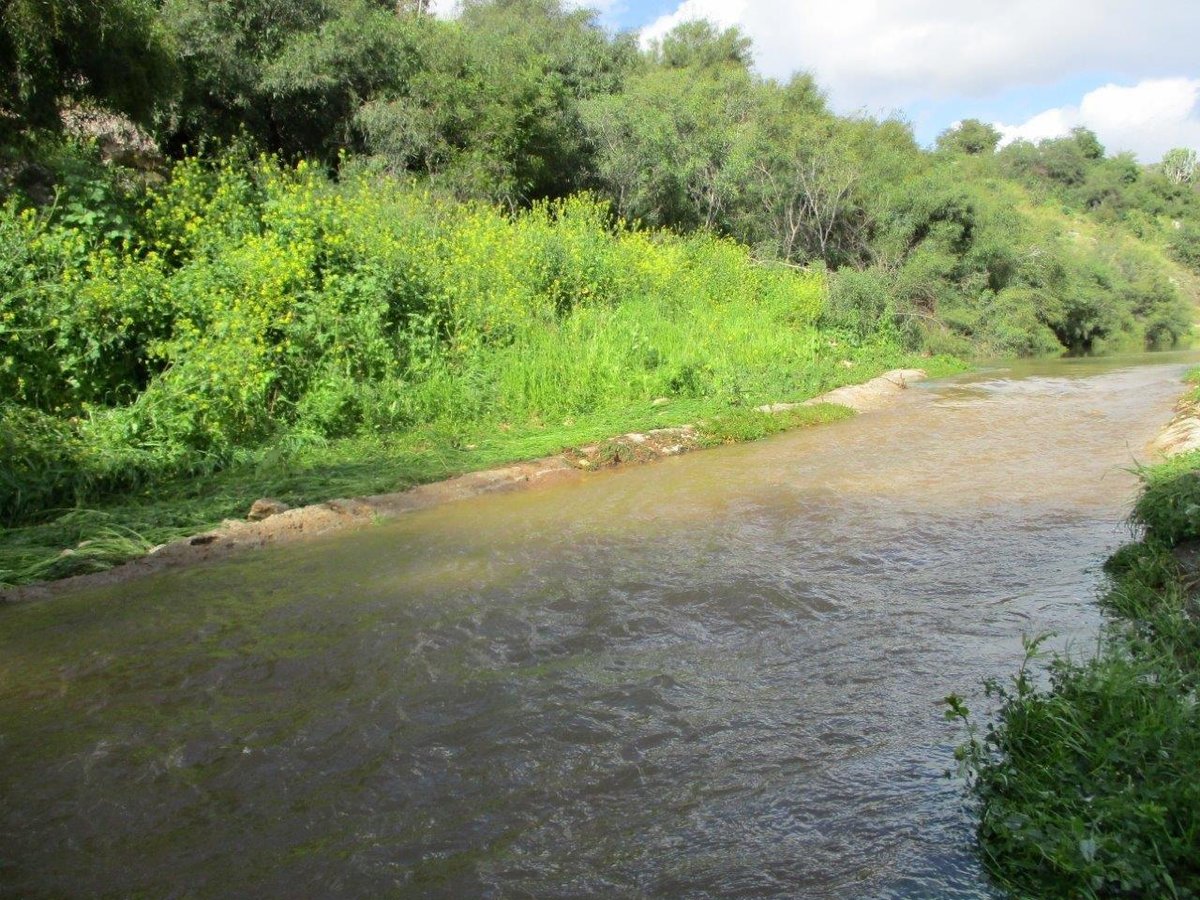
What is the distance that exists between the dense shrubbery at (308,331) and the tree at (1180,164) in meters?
65.4

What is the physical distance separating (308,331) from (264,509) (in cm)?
306

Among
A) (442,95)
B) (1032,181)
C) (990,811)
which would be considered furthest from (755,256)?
(1032,181)

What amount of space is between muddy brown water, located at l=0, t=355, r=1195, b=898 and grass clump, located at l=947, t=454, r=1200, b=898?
22 centimetres

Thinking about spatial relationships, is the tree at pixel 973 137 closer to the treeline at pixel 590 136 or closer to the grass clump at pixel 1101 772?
the treeline at pixel 590 136

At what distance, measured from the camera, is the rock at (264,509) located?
7344 millimetres

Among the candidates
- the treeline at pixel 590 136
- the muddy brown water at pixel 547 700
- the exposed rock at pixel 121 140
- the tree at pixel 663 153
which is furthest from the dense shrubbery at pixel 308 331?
the tree at pixel 663 153

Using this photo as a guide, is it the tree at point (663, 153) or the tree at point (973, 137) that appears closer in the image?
the tree at point (663, 153)

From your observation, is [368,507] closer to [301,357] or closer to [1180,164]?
[301,357]

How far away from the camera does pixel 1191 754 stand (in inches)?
115

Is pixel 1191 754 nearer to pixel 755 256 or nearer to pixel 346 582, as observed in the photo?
pixel 346 582

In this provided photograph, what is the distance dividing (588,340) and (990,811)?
32.5 ft

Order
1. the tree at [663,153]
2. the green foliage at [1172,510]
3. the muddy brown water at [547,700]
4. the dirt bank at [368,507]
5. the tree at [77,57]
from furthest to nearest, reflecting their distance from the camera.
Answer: the tree at [663,153] < the tree at [77,57] < the dirt bank at [368,507] < the green foliage at [1172,510] < the muddy brown water at [547,700]

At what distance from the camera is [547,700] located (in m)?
4.37

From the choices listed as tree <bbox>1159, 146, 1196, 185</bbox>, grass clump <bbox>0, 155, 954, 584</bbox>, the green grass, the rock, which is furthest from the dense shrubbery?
tree <bbox>1159, 146, 1196, 185</bbox>
